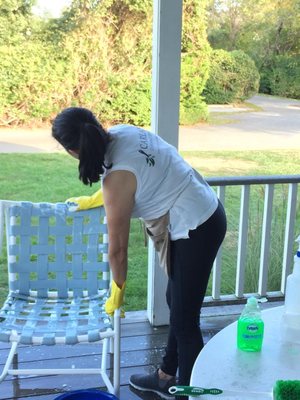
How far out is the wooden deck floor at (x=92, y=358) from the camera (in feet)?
6.91

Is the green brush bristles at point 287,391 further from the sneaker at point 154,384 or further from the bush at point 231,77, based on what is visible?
the bush at point 231,77

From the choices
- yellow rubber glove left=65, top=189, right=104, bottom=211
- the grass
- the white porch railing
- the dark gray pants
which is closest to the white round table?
the dark gray pants

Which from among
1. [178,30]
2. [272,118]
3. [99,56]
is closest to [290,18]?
[272,118]

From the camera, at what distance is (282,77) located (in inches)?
106

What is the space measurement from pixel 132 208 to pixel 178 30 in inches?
43.3

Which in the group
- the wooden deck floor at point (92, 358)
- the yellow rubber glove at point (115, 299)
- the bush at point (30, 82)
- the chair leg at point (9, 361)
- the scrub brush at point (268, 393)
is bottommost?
the wooden deck floor at point (92, 358)

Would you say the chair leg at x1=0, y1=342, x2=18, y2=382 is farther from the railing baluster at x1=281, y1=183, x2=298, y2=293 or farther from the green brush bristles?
the railing baluster at x1=281, y1=183, x2=298, y2=293

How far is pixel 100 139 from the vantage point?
1.55 m

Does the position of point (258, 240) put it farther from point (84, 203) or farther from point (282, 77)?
point (84, 203)

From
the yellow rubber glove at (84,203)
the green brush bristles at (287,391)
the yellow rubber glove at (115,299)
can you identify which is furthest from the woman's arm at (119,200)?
the green brush bristles at (287,391)

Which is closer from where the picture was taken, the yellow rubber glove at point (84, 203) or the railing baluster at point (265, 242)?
the yellow rubber glove at point (84, 203)

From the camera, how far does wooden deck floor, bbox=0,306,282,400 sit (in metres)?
2.11

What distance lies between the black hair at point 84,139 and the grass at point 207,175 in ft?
4.26

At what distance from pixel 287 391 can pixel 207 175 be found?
2.08 metres
